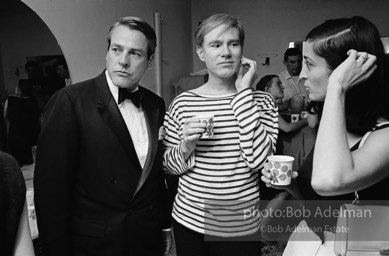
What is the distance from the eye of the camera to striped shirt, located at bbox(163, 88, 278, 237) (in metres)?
1.46

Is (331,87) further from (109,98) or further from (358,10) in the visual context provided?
(358,10)

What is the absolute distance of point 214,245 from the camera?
1480 mm

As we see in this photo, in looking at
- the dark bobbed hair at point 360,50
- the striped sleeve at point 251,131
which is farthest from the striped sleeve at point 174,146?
the dark bobbed hair at point 360,50

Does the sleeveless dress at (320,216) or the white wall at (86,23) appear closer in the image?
the sleeveless dress at (320,216)

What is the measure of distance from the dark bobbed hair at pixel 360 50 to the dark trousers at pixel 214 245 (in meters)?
0.67

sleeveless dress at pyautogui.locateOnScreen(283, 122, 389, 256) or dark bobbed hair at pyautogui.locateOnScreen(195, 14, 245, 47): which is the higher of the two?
dark bobbed hair at pyautogui.locateOnScreen(195, 14, 245, 47)

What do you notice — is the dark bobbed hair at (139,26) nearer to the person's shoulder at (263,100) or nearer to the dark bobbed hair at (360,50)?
the person's shoulder at (263,100)

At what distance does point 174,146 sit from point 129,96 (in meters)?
0.32

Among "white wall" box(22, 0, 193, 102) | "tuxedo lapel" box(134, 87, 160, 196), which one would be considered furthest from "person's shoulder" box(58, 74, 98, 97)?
"white wall" box(22, 0, 193, 102)

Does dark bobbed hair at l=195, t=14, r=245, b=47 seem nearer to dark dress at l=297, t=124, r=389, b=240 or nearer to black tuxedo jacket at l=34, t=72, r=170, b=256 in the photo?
black tuxedo jacket at l=34, t=72, r=170, b=256

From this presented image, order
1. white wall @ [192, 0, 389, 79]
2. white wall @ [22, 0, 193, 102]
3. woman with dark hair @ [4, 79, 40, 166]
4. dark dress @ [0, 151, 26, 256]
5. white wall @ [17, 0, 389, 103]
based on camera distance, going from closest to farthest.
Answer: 1. dark dress @ [0, 151, 26, 256]
2. woman with dark hair @ [4, 79, 40, 166]
3. white wall @ [22, 0, 193, 102]
4. white wall @ [17, 0, 389, 103]
5. white wall @ [192, 0, 389, 79]

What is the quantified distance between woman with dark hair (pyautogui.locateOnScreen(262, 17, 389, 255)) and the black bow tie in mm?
741

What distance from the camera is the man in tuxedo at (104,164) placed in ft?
4.34

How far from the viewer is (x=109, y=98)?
144 centimetres
